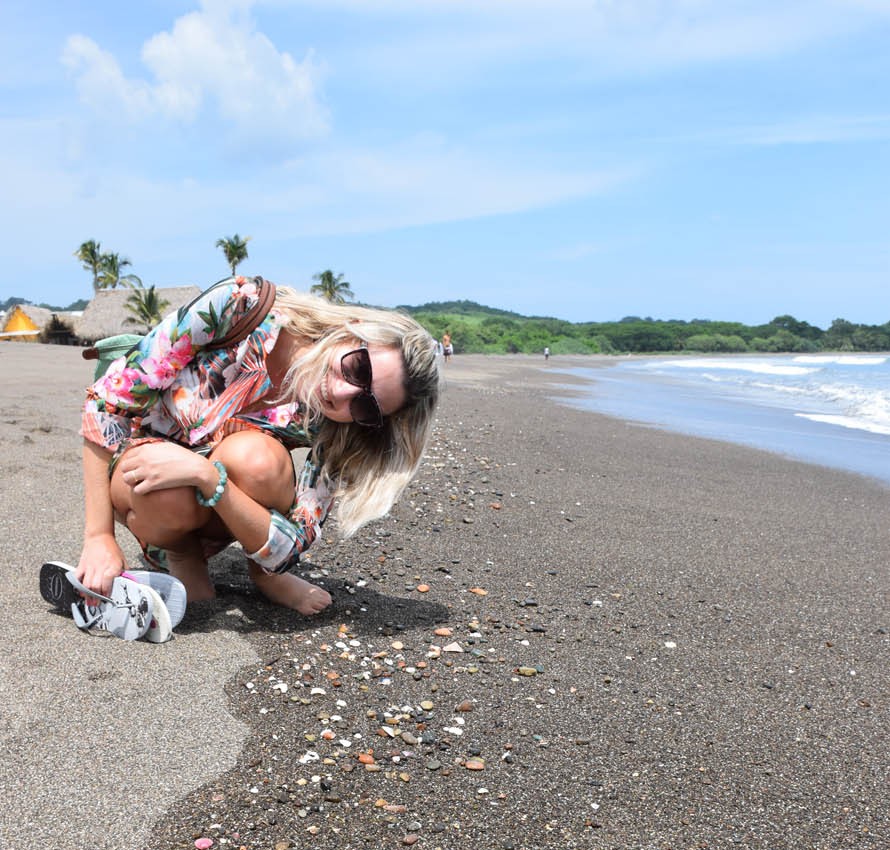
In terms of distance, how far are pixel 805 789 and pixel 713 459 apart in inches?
253

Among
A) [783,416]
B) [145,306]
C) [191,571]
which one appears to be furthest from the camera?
[145,306]

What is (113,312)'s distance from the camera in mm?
45062

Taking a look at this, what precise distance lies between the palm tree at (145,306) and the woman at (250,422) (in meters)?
42.8

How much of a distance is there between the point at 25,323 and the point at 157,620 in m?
43.4

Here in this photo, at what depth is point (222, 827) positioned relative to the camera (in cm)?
196

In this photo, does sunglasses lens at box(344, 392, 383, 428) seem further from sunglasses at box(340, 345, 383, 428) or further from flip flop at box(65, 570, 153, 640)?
flip flop at box(65, 570, 153, 640)

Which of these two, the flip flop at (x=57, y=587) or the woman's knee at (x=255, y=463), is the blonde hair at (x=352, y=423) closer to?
the woman's knee at (x=255, y=463)

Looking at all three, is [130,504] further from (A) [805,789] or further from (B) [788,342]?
(B) [788,342]

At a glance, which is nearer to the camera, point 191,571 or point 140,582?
point 140,582

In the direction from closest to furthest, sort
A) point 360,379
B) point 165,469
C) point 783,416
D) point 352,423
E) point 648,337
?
point 165,469 < point 360,379 < point 352,423 < point 783,416 < point 648,337

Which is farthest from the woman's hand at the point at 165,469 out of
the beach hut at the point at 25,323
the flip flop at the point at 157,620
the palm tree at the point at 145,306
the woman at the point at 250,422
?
the palm tree at the point at 145,306

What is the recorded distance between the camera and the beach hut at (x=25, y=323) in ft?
130

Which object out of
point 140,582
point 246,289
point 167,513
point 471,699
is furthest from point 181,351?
point 471,699

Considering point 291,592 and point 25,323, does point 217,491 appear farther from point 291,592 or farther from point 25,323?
point 25,323
